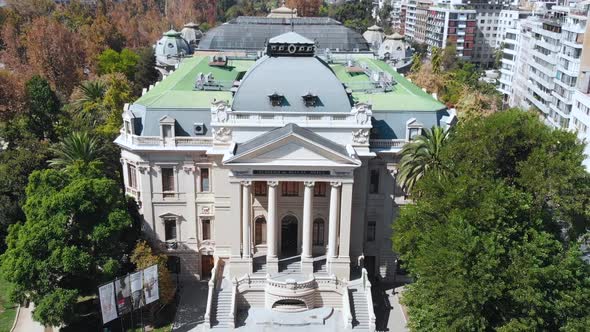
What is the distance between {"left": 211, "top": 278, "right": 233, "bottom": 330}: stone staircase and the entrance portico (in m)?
1.96

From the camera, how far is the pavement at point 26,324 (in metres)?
44.2

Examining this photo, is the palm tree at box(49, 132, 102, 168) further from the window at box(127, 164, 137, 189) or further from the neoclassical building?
the neoclassical building

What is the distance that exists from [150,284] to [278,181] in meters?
13.0

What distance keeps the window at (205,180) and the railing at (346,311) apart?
15.7m

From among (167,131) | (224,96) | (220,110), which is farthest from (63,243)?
(224,96)

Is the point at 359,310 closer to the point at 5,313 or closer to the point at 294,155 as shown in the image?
the point at 294,155

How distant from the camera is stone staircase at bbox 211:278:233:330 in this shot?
44.6 metres

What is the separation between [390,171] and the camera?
48.8m

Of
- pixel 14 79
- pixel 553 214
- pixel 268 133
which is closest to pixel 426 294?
pixel 553 214

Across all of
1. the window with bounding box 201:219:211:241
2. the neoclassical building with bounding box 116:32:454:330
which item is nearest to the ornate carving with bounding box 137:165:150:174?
the neoclassical building with bounding box 116:32:454:330

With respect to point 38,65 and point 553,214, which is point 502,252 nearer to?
point 553,214

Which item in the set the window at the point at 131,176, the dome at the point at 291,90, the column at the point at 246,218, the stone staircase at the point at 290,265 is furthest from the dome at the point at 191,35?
the stone staircase at the point at 290,265

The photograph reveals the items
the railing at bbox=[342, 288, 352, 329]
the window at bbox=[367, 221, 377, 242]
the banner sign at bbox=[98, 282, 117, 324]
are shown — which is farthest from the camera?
the window at bbox=[367, 221, 377, 242]

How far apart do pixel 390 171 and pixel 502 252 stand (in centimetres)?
1686
